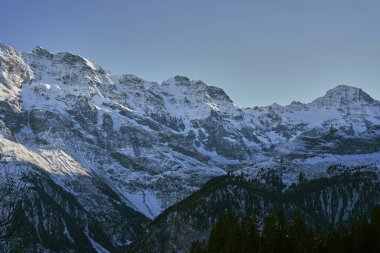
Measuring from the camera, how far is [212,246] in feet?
433

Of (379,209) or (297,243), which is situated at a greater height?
(379,209)

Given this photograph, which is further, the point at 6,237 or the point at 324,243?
the point at 324,243

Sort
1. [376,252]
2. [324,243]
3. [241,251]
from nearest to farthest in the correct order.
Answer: [376,252]
[241,251]
[324,243]

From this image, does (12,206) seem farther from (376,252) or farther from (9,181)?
(376,252)

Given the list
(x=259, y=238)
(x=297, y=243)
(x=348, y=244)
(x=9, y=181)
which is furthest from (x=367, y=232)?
(x=9, y=181)

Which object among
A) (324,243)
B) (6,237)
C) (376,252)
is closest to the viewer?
(6,237)

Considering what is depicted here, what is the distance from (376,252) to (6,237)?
319ft

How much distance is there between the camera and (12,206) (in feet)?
98.8

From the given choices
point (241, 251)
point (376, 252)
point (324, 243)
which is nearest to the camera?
point (376, 252)

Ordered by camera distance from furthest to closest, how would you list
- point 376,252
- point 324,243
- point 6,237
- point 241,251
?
point 324,243
point 241,251
point 376,252
point 6,237

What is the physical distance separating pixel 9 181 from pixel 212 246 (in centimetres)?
10575

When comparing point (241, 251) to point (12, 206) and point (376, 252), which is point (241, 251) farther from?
point (12, 206)

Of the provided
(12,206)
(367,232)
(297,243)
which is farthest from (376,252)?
(12,206)

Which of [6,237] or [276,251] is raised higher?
[6,237]
